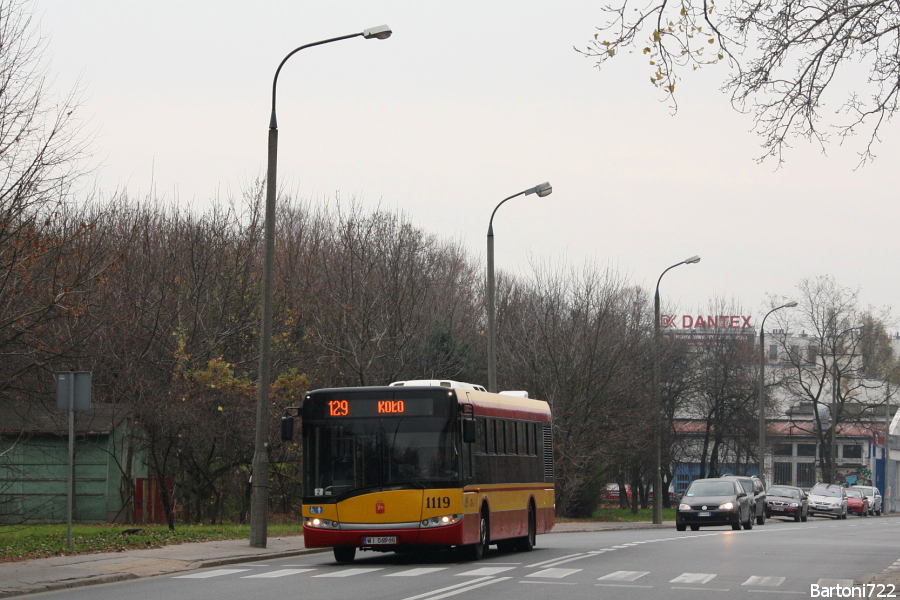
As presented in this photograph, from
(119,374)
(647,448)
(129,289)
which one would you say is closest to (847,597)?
(119,374)

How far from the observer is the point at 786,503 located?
54.5m

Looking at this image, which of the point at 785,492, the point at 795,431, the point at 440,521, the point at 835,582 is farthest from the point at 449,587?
the point at 795,431

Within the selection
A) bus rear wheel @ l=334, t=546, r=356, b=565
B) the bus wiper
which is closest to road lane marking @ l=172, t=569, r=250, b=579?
bus rear wheel @ l=334, t=546, r=356, b=565

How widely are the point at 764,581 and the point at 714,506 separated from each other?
2145 cm

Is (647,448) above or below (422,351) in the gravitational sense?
below

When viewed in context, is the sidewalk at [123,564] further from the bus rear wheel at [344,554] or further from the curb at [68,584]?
the bus rear wheel at [344,554]

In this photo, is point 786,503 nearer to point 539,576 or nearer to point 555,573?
point 555,573

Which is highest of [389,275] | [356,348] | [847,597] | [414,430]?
[389,275]

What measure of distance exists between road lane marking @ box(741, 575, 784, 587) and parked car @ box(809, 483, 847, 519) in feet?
154

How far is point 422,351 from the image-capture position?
139ft

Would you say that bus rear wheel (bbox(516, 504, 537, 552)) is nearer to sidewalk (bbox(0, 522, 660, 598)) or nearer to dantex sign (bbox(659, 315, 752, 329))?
sidewalk (bbox(0, 522, 660, 598))

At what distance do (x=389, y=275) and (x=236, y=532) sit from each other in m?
18.7

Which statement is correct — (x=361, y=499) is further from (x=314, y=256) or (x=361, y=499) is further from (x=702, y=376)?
(x=702, y=376)

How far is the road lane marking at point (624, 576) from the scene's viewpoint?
1675 centimetres
